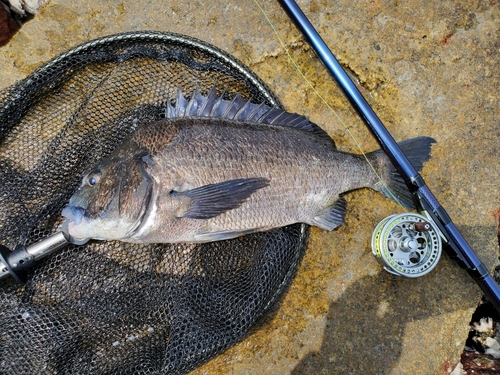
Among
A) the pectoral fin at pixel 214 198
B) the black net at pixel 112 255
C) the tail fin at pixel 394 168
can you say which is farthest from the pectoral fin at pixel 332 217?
the pectoral fin at pixel 214 198

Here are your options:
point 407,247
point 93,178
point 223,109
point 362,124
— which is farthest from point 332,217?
point 93,178

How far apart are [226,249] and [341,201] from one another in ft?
2.94

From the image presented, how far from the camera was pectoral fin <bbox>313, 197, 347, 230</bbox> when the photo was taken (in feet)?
9.12

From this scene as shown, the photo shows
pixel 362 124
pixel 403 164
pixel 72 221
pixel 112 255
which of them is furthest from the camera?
pixel 362 124

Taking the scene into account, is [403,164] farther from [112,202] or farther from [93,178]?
[93,178]

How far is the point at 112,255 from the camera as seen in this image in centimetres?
276

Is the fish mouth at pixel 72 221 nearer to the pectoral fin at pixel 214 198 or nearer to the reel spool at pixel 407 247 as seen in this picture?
the pectoral fin at pixel 214 198

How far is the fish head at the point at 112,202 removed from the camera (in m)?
2.37

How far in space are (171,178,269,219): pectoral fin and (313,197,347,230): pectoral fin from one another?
0.63 m

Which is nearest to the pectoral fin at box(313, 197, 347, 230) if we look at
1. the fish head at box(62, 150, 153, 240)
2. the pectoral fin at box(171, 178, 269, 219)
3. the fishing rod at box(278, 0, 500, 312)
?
the fishing rod at box(278, 0, 500, 312)

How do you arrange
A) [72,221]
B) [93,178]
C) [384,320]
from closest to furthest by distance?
[72,221]
[93,178]
[384,320]

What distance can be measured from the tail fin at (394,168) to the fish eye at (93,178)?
72.4 inches

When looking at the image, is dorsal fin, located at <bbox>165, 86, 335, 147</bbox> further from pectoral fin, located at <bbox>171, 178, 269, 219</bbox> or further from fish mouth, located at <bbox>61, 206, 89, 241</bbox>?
fish mouth, located at <bbox>61, 206, 89, 241</bbox>

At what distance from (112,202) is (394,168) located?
1.93 m
